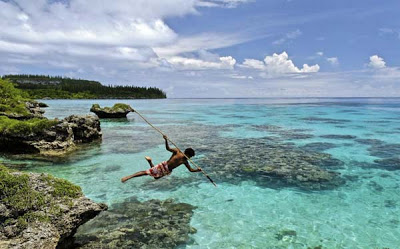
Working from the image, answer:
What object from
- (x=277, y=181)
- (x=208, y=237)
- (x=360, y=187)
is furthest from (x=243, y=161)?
(x=208, y=237)

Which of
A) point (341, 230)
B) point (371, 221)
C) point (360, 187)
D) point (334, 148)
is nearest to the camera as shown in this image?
point (341, 230)

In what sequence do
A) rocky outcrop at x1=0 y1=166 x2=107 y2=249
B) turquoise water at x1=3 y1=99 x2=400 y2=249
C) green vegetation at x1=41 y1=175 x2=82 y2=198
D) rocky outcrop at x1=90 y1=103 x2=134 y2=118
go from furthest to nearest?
rocky outcrop at x1=90 y1=103 x2=134 y2=118 → turquoise water at x1=3 y1=99 x2=400 y2=249 → green vegetation at x1=41 y1=175 x2=82 y2=198 → rocky outcrop at x1=0 y1=166 x2=107 y2=249

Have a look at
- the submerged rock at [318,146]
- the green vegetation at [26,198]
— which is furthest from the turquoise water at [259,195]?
the green vegetation at [26,198]

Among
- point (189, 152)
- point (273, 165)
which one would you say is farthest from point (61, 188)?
point (273, 165)

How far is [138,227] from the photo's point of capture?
9.92 meters

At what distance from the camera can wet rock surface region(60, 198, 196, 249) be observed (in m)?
8.92

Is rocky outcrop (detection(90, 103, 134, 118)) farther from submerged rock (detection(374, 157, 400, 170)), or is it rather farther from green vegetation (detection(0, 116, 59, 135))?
submerged rock (detection(374, 157, 400, 170))

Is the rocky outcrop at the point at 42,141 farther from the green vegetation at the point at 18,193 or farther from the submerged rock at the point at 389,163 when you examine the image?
the submerged rock at the point at 389,163

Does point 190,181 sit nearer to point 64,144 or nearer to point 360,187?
point 360,187

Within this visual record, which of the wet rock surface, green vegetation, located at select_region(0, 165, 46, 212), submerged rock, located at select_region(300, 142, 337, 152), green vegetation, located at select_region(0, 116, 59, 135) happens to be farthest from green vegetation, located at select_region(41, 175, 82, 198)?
submerged rock, located at select_region(300, 142, 337, 152)

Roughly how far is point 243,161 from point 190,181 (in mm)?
5289

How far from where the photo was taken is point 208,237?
9.72 m

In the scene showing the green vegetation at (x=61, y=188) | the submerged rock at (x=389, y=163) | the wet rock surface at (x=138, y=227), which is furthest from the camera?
the submerged rock at (x=389, y=163)

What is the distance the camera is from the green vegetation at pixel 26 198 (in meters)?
7.27
